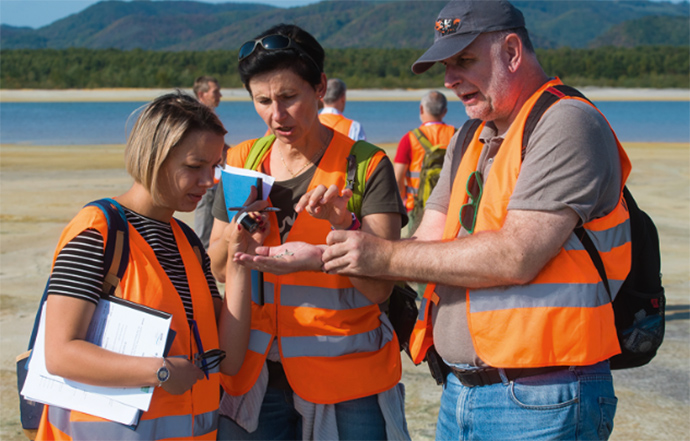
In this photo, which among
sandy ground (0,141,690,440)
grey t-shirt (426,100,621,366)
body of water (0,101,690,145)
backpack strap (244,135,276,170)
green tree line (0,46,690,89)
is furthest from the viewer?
green tree line (0,46,690,89)

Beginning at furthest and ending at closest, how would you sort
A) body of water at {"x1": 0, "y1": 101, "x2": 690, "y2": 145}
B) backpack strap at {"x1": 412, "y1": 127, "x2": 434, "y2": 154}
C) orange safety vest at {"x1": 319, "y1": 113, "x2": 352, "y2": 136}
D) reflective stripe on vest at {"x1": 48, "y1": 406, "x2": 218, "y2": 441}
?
body of water at {"x1": 0, "y1": 101, "x2": 690, "y2": 145} → backpack strap at {"x1": 412, "y1": 127, "x2": 434, "y2": 154} → orange safety vest at {"x1": 319, "y1": 113, "x2": 352, "y2": 136} → reflective stripe on vest at {"x1": 48, "y1": 406, "x2": 218, "y2": 441}

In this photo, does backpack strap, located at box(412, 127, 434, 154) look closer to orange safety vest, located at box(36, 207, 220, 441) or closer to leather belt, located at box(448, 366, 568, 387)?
leather belt, located at box(448, 366, 568, 387)

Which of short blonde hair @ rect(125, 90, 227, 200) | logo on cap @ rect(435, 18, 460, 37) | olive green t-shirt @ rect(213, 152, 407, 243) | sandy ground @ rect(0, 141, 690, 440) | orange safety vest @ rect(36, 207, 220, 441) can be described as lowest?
sandy ground @ rect(0, 141, 690, 440)

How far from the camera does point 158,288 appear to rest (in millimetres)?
2170

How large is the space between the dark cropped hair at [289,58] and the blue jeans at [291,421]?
1.30m

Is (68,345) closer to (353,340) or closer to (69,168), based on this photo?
(353,340)

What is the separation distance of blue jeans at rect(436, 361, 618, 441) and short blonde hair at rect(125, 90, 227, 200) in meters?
1.40

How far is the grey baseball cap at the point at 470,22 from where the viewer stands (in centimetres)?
216

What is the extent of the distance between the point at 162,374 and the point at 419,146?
5.74m

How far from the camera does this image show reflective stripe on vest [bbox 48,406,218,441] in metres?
2.07

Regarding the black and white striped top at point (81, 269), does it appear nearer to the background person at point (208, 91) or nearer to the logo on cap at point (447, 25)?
the logo on cap at point (447, 25)

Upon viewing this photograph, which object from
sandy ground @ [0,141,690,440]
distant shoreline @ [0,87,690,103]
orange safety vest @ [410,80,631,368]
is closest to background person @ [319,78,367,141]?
sandy ground @ [0,141,690,440]

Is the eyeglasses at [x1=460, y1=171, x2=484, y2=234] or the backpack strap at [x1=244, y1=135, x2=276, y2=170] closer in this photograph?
the eyeglasses at [x1=460, y1=171, x2=484, y2=234]

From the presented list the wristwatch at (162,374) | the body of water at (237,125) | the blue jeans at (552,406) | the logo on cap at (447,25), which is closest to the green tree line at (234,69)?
the body of water at (237,125)
